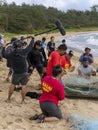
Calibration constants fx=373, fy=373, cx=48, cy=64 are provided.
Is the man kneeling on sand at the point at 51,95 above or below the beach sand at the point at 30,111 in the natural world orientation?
above

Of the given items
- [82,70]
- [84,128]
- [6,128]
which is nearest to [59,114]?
[84,128]

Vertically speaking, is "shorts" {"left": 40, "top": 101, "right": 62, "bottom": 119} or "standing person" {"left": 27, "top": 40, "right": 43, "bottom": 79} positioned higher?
"standing person" {"left": 27, "top": 40, "right": 43, "bottom": 79}

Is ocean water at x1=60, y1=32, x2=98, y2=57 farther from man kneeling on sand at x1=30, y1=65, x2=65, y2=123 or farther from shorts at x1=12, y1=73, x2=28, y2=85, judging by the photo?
man kneeling on sand at x1=30, y1=65, x2=65, y2=123

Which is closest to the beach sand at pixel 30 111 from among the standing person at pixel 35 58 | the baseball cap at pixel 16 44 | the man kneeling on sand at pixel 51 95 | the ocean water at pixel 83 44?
the man kneeling on sand at pixel 51 95

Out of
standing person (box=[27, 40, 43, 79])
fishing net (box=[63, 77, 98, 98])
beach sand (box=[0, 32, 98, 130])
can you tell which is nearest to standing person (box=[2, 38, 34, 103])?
beach sand (box=[0, 32, 98, 130])

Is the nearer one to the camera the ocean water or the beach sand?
the beach sand

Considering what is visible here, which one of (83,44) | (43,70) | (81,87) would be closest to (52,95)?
(81,87)

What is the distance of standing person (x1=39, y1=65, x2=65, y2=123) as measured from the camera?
23.2 ft

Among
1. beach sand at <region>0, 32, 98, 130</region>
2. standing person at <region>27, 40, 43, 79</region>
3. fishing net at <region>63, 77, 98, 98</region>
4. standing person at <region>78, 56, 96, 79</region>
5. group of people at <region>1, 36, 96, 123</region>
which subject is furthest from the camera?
standing person at <region>78, 56, 96, 79</region>

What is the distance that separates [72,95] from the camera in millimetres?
9438

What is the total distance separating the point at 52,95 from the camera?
23.7 ft

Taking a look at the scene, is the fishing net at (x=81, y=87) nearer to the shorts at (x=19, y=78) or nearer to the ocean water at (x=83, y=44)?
the shorts at (x=19, y=78)

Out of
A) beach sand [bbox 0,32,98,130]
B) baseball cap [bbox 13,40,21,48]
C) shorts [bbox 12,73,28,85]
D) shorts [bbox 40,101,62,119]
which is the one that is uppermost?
baseball cap [bbox 13,40,21,48]

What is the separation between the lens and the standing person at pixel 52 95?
7.09 metres
